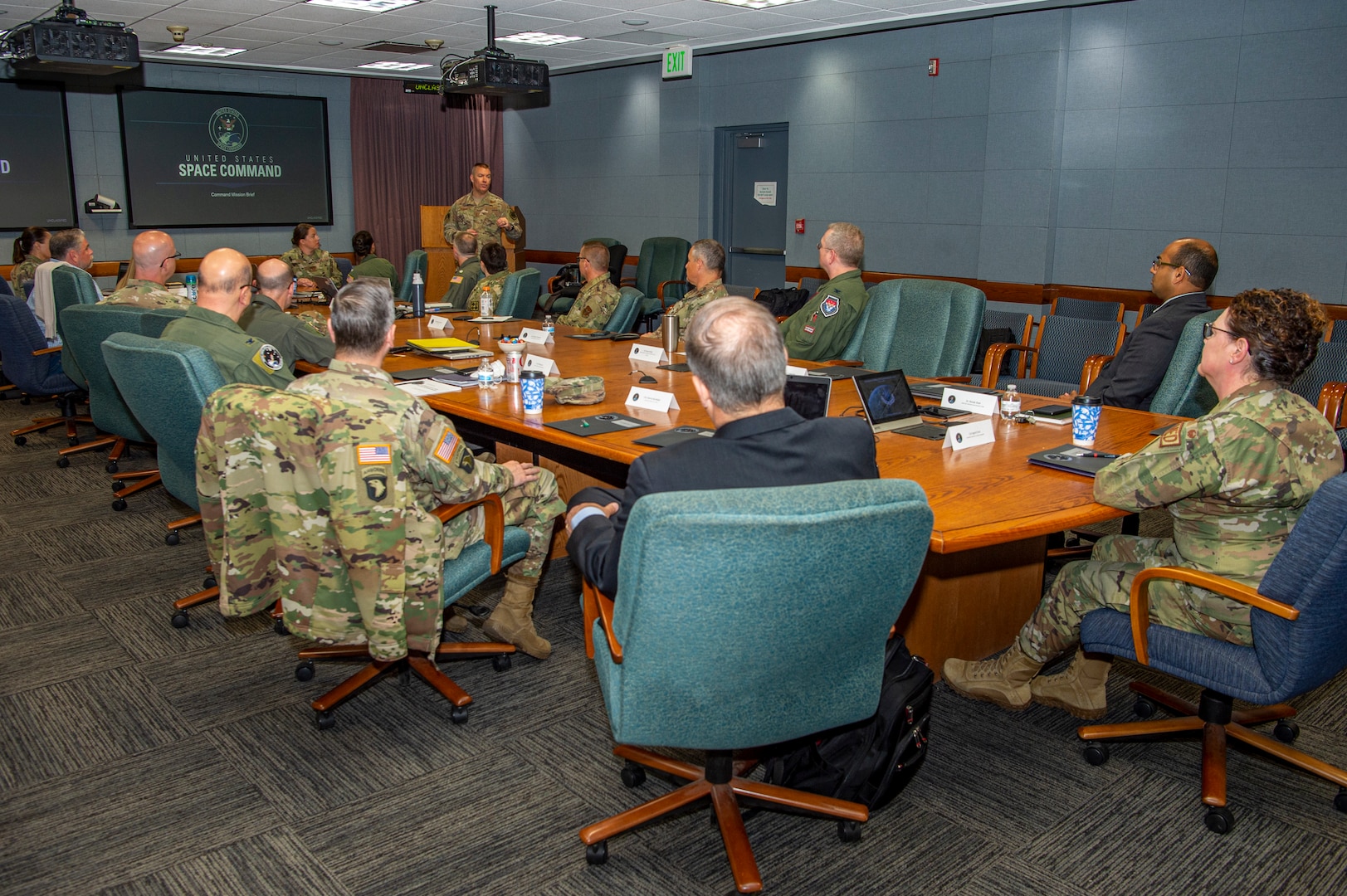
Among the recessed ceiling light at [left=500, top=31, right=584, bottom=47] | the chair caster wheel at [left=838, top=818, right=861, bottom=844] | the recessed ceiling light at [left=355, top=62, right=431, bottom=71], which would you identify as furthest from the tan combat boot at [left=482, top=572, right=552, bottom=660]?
the recessed ceiling light at [left=355, top=62, right=431, bottom=71]

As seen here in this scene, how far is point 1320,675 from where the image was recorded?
7.18 ft

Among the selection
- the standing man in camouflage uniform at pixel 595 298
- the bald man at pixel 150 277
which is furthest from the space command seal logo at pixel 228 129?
the standing man in camouflage uniform at pixel 595 298

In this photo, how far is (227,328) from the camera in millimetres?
3654

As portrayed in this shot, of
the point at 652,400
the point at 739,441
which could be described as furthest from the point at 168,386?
the point at 739,441

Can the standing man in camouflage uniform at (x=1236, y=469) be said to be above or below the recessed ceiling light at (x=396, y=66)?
below

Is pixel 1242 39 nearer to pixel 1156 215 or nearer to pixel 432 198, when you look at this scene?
pixel 1156 215

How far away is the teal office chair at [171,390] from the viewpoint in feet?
10.2

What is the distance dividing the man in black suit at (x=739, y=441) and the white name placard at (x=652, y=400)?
1.40 meters

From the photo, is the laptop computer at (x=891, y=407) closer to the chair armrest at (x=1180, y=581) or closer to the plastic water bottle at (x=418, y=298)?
the chair armrest at (x=1180, y=581)

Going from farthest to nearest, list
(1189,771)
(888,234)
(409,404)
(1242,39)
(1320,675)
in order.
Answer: (888,234), (1242,39), (1189,771), (409,404), (1320,675)

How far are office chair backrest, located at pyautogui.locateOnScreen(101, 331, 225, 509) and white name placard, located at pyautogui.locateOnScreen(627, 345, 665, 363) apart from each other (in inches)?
71.6

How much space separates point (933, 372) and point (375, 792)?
3208mm

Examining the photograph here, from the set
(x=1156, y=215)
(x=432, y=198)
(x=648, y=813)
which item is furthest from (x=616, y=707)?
(x=432, y=198)

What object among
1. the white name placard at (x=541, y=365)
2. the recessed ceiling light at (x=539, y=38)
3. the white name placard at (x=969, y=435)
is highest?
the recessed ceiling light at (x=539, y=38)
